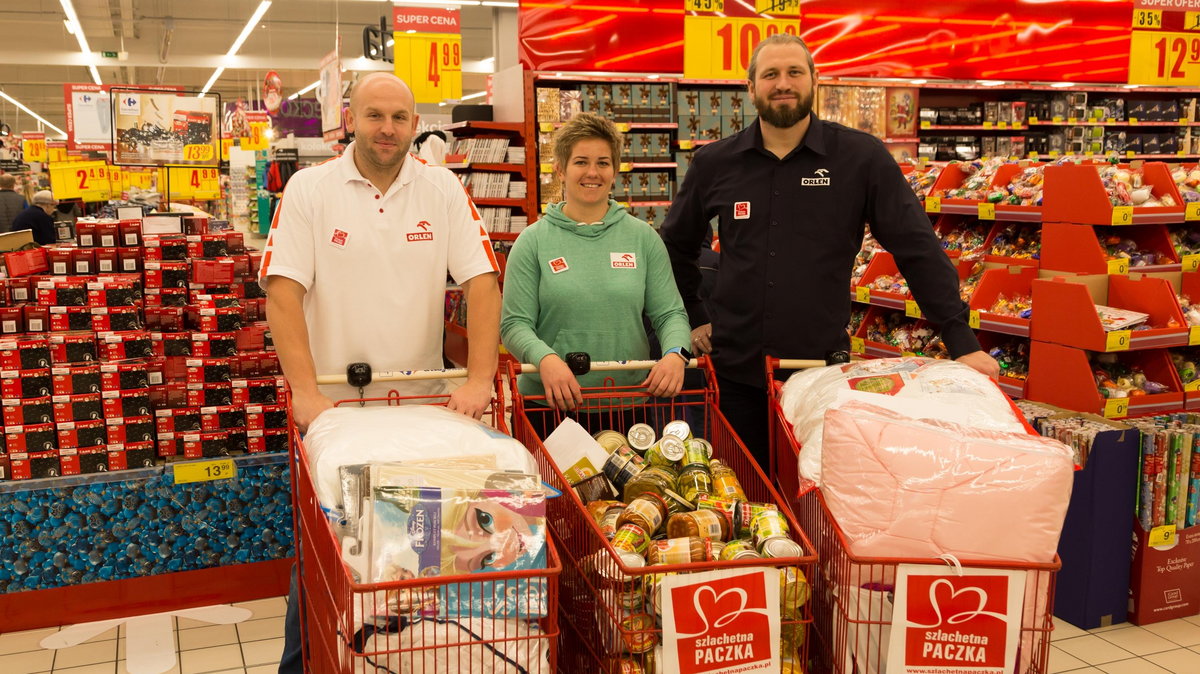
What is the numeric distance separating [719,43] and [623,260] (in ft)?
19.7

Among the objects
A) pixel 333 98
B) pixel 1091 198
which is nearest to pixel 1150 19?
pixel 1091 198

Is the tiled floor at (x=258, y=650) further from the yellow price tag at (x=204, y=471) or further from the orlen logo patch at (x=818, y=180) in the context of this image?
the orlen logo patch at (x=818, y=180)

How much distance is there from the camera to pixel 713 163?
2883 millimetres

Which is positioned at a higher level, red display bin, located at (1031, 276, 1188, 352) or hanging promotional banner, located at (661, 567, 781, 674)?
red display bin, located at (1031, 276, 1188, 352)

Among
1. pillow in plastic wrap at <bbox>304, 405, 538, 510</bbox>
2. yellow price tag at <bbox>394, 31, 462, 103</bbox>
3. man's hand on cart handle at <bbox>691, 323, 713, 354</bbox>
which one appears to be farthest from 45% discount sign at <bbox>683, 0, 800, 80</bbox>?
pillow in plastic wrap at <bbox>304, 405, 538, 510</bbox>

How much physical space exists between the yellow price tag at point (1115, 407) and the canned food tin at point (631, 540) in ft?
10.2

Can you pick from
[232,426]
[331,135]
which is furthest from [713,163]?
[331,135]

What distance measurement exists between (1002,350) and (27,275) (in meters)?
Answer: 4.46

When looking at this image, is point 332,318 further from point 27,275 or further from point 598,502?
point 27,275

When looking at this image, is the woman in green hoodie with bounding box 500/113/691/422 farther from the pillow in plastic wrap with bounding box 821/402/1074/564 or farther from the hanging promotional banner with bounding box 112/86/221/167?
the hanging promotional banner with bounding box 112/86/221/167

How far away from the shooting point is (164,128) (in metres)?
5.73

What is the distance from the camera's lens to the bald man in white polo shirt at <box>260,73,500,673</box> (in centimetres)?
243

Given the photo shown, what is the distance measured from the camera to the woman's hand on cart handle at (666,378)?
8.05 ft

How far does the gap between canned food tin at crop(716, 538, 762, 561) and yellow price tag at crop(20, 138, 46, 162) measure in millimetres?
24705
